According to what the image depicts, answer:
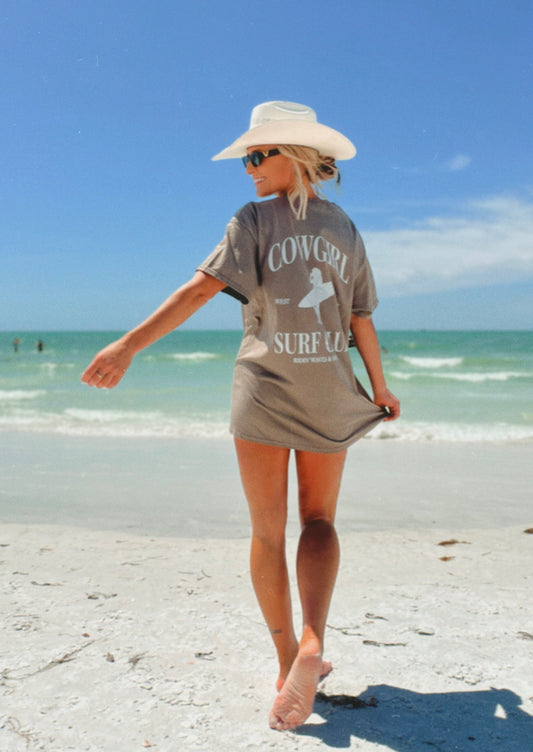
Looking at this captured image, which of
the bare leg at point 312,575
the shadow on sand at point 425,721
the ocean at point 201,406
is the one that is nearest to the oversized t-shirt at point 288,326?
the bare leg at point 312,575

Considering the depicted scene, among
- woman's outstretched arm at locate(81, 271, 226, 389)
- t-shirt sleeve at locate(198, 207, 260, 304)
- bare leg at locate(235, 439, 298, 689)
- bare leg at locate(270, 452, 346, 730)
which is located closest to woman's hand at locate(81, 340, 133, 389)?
woman's outstretched arm at locate(81, 271, 226, 389)

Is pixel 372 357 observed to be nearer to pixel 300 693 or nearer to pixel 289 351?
pixel 289 351

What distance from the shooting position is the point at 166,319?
178cm

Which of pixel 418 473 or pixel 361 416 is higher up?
pixel 361 416

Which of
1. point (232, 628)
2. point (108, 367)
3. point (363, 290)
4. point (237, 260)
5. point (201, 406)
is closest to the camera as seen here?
point (108, 367)

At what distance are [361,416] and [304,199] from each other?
0.67 meters

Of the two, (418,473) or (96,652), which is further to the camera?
(418,473)

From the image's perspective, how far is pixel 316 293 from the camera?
1908 millimetres

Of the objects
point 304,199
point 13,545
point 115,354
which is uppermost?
point 304,199

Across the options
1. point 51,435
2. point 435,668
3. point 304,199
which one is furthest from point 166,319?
point 51,435

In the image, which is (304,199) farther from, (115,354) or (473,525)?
(473,525)

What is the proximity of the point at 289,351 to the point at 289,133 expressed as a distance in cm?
64

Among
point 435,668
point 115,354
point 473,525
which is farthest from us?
point 473,525

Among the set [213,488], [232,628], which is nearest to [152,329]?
[232,628]
